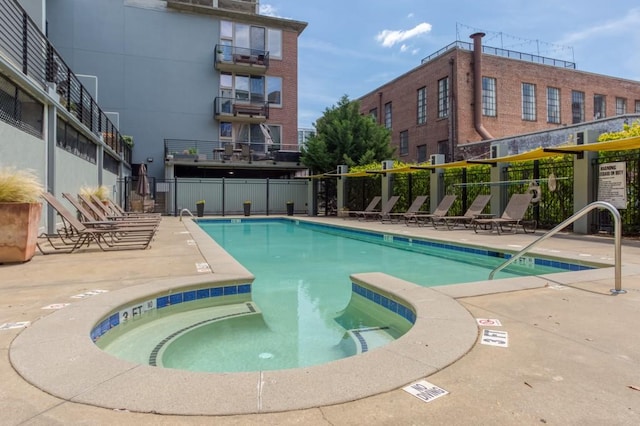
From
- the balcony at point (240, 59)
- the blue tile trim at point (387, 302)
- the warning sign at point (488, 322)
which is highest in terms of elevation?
the balcony at point (240, 59)

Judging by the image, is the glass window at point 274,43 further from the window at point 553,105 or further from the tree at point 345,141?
the window at point 553,105

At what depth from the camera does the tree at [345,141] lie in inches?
845

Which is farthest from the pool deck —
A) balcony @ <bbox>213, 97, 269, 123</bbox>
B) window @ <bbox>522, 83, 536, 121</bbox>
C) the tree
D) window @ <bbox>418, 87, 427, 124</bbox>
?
window @ <bbox>522, 83, 536, 121</bbox>

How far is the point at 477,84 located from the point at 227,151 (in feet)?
46.9

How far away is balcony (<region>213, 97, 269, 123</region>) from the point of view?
24.5m

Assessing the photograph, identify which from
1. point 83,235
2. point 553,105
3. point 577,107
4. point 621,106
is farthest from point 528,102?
point 83,235

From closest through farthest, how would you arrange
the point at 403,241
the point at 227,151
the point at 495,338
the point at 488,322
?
1. the point at 495,338
2. the point at 488,322
3. the point at 403,241
4. the point at 227,151

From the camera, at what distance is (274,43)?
26016 mm

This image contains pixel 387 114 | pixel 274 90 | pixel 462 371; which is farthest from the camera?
pixel 387 114

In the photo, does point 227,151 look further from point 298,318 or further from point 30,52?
point 298,318

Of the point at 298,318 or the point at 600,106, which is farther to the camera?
the point at 600,106

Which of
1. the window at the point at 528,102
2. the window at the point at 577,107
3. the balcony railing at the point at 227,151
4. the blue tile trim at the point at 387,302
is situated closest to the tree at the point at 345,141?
the balcony railing at the point at 227,151

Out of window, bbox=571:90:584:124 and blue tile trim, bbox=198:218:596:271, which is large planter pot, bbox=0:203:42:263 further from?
window, bbox=571:90:584:124

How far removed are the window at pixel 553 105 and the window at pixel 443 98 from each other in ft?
23.9
